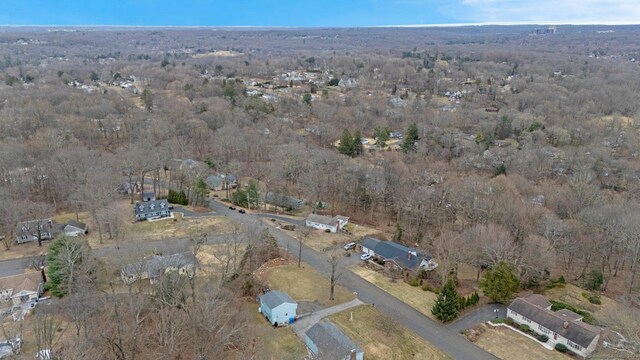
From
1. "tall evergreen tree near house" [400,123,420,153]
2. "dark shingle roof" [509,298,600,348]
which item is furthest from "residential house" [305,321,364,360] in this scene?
"tall evergreen tree near house" [400,123,420,153]

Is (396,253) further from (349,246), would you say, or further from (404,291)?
(349,246)

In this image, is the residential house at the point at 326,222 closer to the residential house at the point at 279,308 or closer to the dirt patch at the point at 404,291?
the dirt patch at the point at 404,291

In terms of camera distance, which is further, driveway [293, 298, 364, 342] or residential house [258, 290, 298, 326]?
residential house [258, 290, 298, 326]

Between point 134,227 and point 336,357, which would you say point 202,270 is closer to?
point 134,227

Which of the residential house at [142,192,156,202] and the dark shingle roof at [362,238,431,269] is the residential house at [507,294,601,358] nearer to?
the dark shingle roof at [362,238,431,269]

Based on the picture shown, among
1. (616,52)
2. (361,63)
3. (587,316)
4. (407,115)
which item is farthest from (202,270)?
(616,52)

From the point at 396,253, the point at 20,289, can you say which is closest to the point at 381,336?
the point at 396,253
